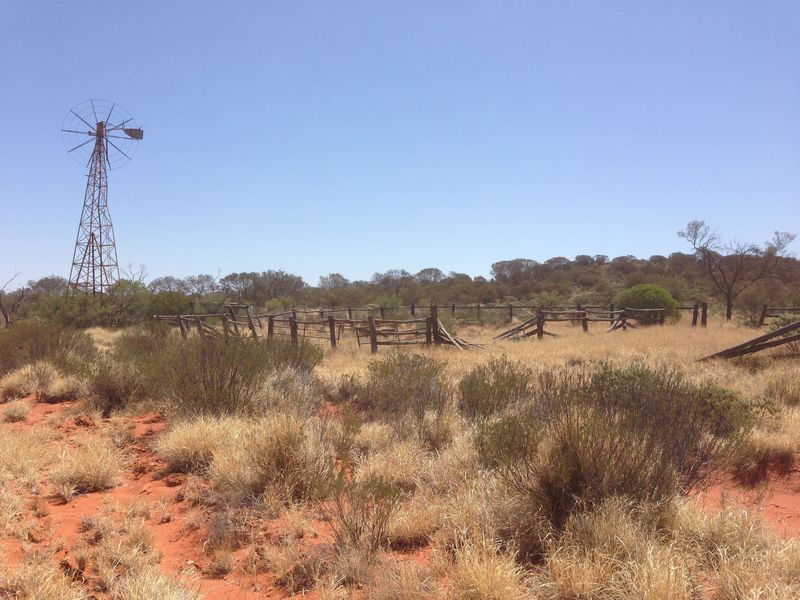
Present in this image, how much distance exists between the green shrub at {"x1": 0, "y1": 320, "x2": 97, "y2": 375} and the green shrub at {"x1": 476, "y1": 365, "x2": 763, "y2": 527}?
→ 1049 cm

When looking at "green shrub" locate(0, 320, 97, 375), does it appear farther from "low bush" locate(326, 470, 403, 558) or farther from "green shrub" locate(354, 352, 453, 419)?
"low bush" locate(326, 470, 403, 558)

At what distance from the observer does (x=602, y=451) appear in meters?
4.21

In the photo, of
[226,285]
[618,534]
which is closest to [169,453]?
[618,534]

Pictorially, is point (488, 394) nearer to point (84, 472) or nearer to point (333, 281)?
point (84, 472)

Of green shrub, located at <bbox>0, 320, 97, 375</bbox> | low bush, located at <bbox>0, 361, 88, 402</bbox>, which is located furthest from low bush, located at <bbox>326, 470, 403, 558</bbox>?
green shrub, located at <bbox>0, 320, 97, 375</bbox>

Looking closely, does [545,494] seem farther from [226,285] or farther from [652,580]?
[226,285]

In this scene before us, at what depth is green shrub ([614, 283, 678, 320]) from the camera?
1070 inches

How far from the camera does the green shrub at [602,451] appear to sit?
422 centimetres

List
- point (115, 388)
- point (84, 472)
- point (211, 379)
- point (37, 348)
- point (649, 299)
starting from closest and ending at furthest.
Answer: point (84, 472) → point (211, 379) → point (115, 388) → point (37, 348) → point (649, 299)

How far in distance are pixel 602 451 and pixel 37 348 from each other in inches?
516

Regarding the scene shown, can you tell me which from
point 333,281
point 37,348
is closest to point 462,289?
point 333,281

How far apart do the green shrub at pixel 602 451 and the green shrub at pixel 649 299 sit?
2279 centimetres

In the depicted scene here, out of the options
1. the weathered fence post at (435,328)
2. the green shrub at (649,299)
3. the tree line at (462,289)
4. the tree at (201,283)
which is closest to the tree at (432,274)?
the tree line at (462,289)

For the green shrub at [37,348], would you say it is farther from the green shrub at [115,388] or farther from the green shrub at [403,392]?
the green shrub at [403,392]
